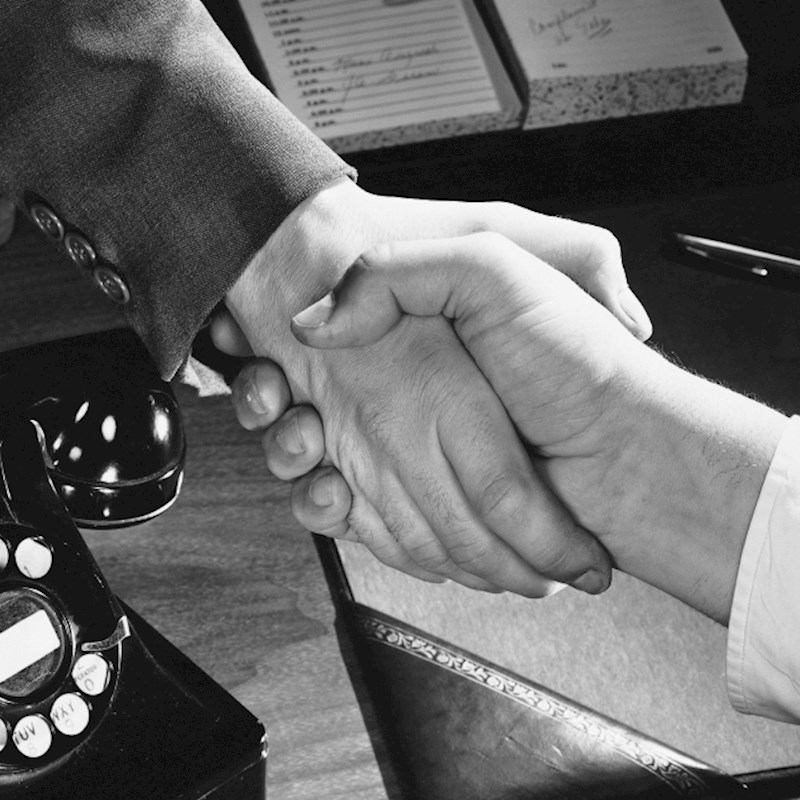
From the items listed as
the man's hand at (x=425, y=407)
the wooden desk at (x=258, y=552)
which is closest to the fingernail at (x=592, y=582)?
the man's hand at (x=425, y=407)

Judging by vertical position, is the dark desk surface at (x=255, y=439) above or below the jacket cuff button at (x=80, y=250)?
below

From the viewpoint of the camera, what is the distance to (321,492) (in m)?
0.82

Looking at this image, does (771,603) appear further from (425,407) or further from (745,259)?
(745,259)

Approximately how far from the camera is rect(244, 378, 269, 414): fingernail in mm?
855

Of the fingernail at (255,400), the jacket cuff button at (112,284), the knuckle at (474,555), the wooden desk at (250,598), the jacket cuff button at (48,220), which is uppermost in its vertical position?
the jacket cuff button at (48,220)

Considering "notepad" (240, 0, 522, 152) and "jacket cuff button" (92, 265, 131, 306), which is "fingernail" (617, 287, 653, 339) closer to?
"notepad" (240, 0, 522, 152)

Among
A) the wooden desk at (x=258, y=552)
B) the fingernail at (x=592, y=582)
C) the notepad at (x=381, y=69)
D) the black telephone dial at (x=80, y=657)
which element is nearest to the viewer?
the black telephone dial at (x=80, y=657)

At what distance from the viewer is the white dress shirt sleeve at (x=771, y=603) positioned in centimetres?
75

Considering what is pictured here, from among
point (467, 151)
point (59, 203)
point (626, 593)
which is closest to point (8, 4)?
point (59, 203)

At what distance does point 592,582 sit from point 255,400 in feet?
0.90

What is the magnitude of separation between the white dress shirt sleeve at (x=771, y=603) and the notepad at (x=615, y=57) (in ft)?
1.42
